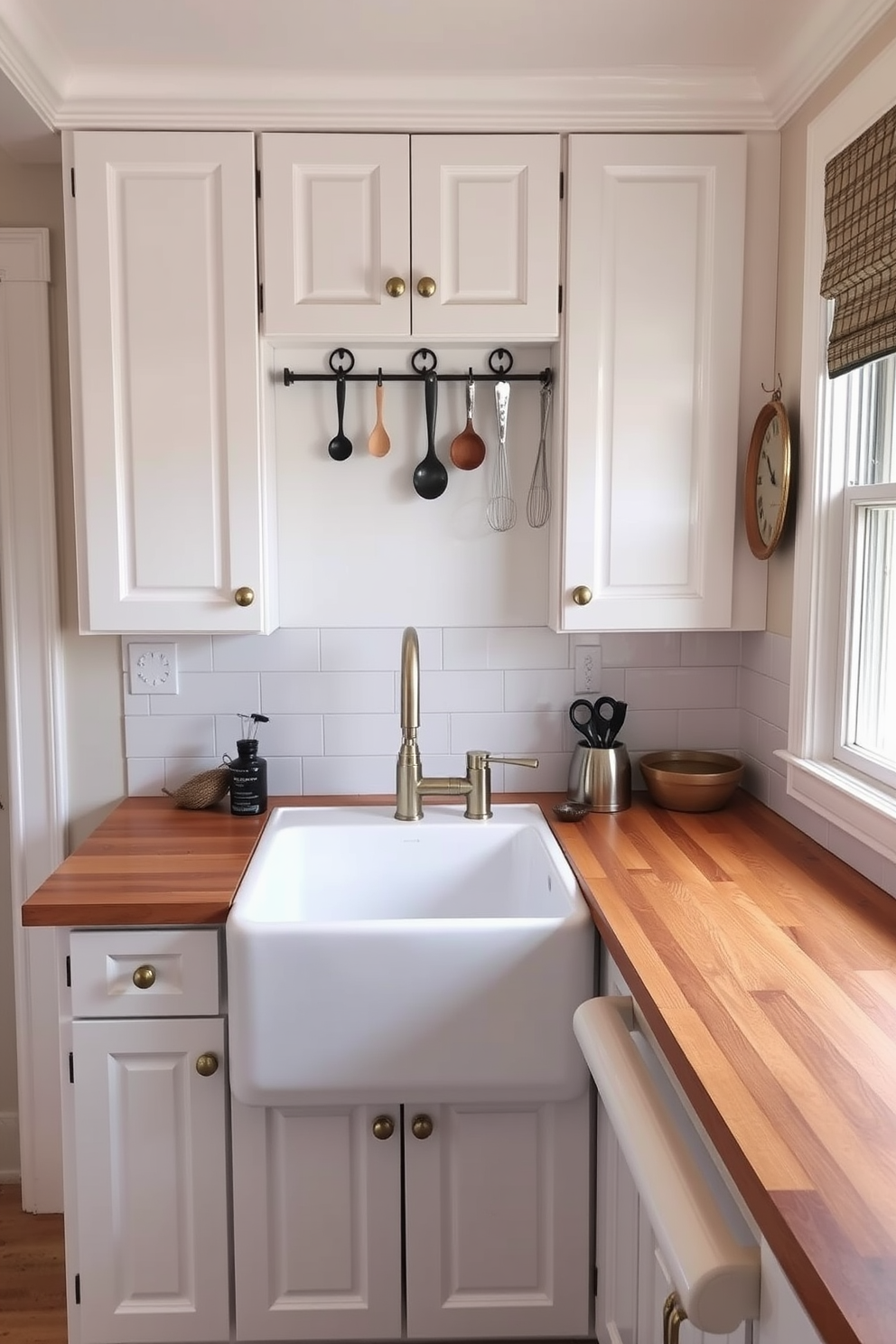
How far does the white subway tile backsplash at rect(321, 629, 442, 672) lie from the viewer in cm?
240

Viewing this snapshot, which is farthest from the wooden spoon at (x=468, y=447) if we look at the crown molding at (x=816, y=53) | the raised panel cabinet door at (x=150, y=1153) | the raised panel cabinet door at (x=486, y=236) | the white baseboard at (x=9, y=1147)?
the white baseboard at (x=9, y=1147)

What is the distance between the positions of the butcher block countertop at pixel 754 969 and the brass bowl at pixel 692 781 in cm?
4

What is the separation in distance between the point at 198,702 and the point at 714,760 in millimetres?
1179

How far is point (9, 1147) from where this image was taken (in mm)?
2541

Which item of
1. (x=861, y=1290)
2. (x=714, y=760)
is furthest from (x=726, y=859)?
(x=861, y=1290)

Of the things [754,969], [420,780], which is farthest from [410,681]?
[754,969]

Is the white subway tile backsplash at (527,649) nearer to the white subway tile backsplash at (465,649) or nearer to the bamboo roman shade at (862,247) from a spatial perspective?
the white subway tile backsplash at (465,649)

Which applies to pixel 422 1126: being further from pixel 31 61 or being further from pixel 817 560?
pixel 31 61

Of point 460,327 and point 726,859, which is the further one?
point 460,327

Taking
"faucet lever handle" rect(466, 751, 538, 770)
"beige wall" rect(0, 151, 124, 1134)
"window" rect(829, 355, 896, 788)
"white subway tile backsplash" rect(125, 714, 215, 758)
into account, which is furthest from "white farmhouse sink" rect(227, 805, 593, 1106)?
"beige wall" rect(0, 151, 124, 1134)

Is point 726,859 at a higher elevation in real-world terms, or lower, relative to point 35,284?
lower

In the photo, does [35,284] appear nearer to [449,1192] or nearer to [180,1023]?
[180,1023]

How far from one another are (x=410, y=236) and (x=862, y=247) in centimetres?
85

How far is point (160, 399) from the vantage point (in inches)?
82.0
